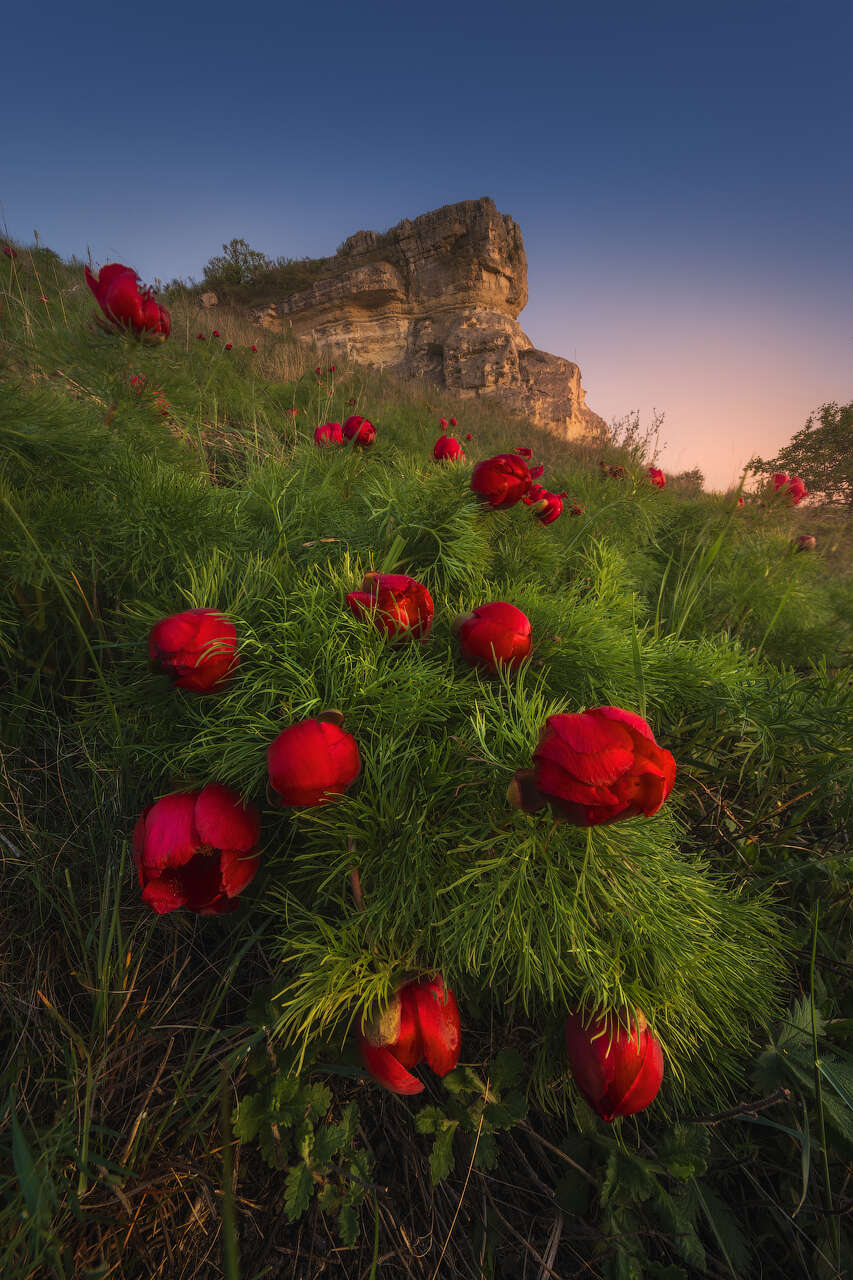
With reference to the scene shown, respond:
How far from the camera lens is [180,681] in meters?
0.60

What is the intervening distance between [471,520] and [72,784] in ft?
3.12

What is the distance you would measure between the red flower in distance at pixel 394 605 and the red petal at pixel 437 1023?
1.52ft

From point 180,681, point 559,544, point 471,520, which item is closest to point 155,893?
point 180,681

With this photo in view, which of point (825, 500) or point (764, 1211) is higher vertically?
point (825, 500)

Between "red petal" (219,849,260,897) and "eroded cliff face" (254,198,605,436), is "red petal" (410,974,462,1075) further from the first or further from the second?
"eroded cliff face" (254,198,605,436)

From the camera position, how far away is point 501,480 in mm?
913

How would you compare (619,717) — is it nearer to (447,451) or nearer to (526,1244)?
(526,1244)

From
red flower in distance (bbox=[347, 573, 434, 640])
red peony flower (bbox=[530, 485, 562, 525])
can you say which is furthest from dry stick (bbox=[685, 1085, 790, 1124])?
red peony flower (bbox=[530, 485, 562, 525])

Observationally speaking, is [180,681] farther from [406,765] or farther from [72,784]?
[72,784]

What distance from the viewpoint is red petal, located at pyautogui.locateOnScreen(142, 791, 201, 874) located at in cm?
56

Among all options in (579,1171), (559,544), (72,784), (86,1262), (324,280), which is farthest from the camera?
(324,280)

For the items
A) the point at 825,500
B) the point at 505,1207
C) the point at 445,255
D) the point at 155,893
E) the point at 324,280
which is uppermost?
the point at 445,255

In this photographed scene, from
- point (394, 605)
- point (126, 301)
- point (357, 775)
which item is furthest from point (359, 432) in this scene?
point (357, 775)

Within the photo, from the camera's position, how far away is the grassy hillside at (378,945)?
22.2 inches
